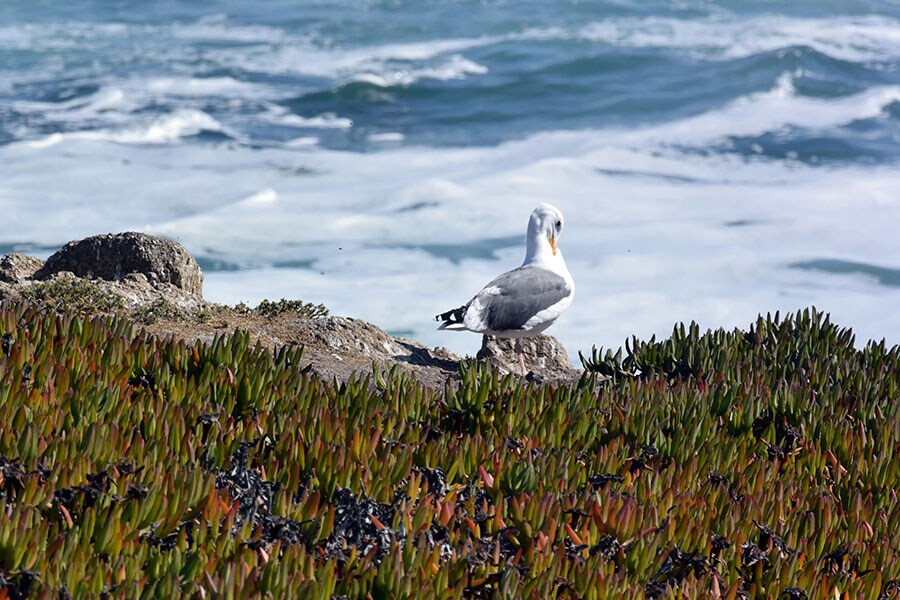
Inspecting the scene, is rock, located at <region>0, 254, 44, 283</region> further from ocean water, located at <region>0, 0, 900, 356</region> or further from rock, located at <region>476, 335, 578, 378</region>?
rock, located at <region>476, 335, 578, 378</region>

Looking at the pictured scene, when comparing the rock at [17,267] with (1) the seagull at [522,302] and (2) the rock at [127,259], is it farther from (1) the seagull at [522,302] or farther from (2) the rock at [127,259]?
(1) the seagull at [522,302]

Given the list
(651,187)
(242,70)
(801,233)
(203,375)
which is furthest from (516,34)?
(203,375)

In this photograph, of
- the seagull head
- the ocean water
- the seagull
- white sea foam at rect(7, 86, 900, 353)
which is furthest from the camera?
the ocean water

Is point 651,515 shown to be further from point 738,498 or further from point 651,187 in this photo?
point 651,187

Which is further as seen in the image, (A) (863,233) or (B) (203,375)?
(A) (863,233)

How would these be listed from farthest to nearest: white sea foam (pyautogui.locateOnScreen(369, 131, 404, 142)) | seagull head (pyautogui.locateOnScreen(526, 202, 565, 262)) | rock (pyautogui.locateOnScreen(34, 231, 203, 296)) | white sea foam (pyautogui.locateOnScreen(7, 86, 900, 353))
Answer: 1. white sea foam (pyautogui.locateOnScreen(369, 131, 404, 142))
2. white sea foam (pyautogui.locateOnScreen(7, 86, 900, 353))
3. seagull head (pyautogui.locateOnScreen(526, 202, 565, 262))
4. rock (pyautogui.locateOnScreen(34, 231, 203, 296))

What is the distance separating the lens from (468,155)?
24.0 meters

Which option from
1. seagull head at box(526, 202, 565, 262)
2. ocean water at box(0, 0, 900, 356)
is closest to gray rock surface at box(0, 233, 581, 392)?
seagull head at box(526, 202, 565, 262)

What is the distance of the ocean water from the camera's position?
59.3 feet

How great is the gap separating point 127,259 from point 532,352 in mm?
3529

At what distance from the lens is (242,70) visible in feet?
102

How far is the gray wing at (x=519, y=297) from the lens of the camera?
30.7 feet

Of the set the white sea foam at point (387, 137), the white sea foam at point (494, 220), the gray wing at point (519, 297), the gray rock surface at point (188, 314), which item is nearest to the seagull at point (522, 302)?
the gray wing at point (519, 297)

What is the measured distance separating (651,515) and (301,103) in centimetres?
2430
